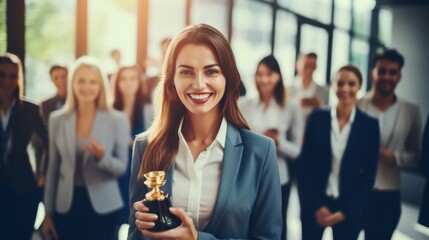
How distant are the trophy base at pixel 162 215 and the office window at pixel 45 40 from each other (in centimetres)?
269

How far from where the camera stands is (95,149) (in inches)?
110

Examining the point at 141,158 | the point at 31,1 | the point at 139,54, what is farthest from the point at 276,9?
the point at 141,158

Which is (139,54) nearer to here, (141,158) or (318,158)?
(318,158)

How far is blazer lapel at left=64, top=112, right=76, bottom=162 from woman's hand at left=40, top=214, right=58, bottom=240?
0.44m

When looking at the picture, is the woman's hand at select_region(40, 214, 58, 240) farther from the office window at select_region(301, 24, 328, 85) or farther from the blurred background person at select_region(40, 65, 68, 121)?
the office window at select_region(301, 24, 328, 85)

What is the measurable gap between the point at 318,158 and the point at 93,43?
9.02 feet

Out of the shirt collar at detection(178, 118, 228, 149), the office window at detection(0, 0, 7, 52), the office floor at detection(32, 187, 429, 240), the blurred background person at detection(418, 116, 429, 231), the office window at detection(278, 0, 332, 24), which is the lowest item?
the office floor at detection(32, 187, 429, 240)

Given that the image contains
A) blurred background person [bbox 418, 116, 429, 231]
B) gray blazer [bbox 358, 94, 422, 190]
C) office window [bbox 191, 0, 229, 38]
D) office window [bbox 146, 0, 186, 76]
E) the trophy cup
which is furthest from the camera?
office window [bbox 191, 0, 229, 38]

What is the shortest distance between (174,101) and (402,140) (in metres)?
2.19

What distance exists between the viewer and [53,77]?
12.0 ft

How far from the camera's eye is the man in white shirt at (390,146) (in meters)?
3.00

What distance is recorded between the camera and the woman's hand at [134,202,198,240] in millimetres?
1140

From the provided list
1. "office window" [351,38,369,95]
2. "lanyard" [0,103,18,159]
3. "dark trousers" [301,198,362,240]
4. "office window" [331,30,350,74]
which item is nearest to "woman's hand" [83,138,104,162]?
"lanyard" [0,103,18,159]

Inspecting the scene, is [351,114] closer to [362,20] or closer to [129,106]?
[129,106]
